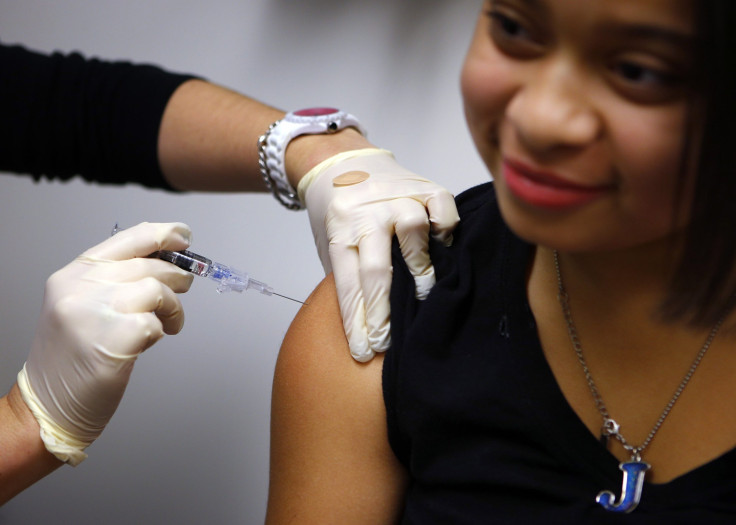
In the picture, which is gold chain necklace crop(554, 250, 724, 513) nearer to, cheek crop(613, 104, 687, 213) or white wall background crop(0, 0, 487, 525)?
cheek crop(613, 104, 687, 213)

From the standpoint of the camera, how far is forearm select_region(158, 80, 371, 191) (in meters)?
1.51

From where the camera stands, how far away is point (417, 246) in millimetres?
1104

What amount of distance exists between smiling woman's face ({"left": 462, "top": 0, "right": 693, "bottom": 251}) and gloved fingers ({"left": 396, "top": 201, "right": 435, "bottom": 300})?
28 centimetres

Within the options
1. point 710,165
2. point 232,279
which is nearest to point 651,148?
point 710,165

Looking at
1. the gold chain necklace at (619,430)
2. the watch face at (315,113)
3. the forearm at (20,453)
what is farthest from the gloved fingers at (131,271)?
the gold chain necklace at (619,430)

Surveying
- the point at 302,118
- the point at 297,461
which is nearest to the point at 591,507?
the point at 297,461

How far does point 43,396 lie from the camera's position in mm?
1172

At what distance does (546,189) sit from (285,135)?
79 cm

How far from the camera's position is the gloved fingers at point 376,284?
→ 3.42ft

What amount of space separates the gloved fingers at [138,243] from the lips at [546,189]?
0.62 m

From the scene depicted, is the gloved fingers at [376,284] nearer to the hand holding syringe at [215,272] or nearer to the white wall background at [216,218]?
the hand holding syringe at [215,272]

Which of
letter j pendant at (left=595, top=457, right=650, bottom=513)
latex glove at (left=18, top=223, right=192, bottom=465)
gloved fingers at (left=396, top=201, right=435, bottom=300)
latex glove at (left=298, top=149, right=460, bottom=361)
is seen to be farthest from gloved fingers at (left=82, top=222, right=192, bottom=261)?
letter j pendant at (left=595, top=457, right=650, bottom=513)

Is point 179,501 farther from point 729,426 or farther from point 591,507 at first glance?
point 729,426

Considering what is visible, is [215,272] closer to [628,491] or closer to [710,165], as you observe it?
[628,491]
